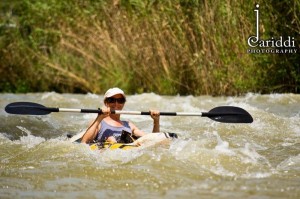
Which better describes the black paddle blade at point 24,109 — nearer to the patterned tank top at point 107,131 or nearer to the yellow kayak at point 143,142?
the patterned tank top at point 107,131

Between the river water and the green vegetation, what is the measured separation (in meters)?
2.16

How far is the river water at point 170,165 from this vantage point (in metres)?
5.32

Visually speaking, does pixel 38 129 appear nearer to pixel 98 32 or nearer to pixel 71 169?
pixel 71 169

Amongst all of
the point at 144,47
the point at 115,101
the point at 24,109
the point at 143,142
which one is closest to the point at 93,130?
A: the point at 115,101

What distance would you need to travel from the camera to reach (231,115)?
7773mm

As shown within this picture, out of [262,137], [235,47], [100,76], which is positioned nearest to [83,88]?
[100,76]

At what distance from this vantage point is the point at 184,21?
1186 cm

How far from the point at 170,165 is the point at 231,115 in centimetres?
189

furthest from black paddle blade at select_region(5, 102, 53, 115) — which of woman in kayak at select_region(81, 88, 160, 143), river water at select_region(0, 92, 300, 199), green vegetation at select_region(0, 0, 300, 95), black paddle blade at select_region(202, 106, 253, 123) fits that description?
green vegetation at select_region(0, 0, 300, 95)

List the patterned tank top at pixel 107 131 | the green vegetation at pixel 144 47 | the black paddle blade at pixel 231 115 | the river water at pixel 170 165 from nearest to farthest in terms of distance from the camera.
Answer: the river water at pixel 170 165 < the patterned tank top at pixel 107 131 < the black paddle blade at pixel 231 115 < the green vegetation at pixel 144 47

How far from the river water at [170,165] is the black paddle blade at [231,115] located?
220 mm

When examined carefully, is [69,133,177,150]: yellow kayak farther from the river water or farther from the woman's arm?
the woman's arm

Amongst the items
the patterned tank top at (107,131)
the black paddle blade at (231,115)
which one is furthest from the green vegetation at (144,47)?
the patterned tank top at (107,131)

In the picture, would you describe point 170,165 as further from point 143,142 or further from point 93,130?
point 93,130
